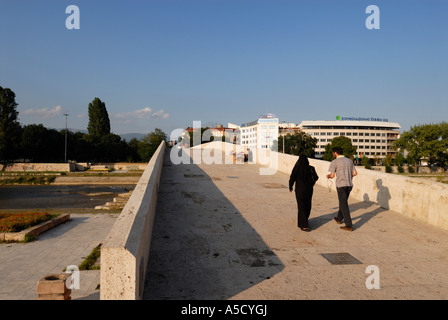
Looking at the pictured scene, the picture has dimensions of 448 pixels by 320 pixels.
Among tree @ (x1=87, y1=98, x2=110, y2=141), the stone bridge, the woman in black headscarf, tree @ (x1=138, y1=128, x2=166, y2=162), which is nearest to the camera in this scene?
the stone bridge

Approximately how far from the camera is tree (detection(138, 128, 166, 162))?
8752 centimetres

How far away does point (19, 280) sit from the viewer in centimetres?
879

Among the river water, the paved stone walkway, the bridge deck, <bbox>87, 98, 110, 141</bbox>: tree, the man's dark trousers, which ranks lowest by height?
the river water

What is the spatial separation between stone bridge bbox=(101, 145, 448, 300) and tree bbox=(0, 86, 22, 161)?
73.1 metres

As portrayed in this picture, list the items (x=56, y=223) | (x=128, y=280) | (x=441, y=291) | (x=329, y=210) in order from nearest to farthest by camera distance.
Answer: (x=128, y=280), (x=441, y=291), (x=329, y=210), (x=56, y=223)

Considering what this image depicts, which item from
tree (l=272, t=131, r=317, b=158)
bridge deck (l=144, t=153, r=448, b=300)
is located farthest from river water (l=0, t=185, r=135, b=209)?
tree (l=272, t=131, r=317, b=158)

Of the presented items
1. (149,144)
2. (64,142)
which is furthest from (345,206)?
(149,144)

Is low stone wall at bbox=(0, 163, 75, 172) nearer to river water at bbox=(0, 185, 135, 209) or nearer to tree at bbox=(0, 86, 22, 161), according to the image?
tree at bbox=(0, 86, 22, 161)

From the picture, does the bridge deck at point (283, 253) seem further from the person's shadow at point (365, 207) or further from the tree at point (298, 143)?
the tree at point (298, 143)

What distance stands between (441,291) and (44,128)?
277ft

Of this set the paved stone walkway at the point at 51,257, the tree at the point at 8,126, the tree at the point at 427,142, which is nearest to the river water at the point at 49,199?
the tree at the point at 8,126
